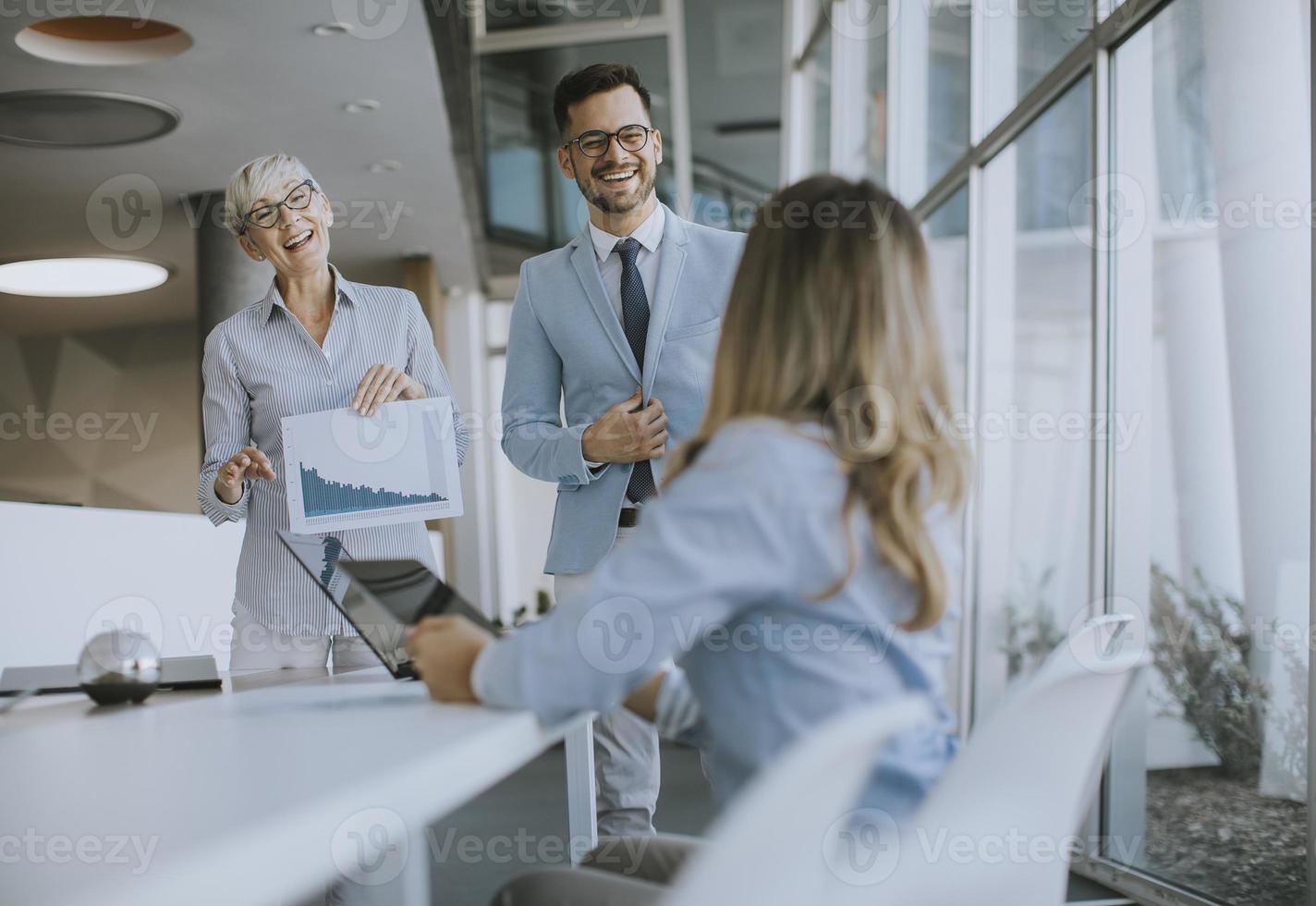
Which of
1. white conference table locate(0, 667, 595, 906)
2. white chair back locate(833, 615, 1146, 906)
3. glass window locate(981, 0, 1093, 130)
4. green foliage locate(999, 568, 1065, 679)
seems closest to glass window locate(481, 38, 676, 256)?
glass window locate(981, 0, 1093, 130)

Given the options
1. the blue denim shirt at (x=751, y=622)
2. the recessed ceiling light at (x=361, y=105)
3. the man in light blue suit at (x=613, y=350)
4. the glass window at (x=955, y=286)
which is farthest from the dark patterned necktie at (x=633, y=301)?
the recessed ceiling light at (x=361, y=105)

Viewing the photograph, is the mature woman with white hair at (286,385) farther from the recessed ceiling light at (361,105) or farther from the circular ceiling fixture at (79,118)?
the circular ceiling fixture at (79,118)

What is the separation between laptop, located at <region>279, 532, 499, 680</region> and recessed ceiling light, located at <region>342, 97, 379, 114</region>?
4.06m

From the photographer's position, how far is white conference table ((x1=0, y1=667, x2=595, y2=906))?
67cm

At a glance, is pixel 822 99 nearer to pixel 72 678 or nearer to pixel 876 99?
pixel 876 99

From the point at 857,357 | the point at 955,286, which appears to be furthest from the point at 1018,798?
the point at 955,286

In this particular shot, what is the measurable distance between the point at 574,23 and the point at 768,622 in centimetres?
884

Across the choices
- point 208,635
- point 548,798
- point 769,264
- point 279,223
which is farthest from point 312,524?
point 548,798

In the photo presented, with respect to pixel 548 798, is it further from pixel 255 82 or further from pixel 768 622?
pixel 768 622

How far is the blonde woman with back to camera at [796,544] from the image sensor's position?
97 centimetres

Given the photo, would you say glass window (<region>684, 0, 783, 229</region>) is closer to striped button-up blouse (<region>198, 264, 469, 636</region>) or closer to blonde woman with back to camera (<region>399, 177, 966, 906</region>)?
striped button-up blouse (<region>198, 264, 469, 636</region>)

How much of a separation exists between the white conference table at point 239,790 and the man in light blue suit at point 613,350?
2.10 feet

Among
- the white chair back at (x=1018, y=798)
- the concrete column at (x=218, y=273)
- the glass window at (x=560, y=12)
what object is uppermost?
the glass window at (x=560, y=12)

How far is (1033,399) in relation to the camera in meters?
4.48
